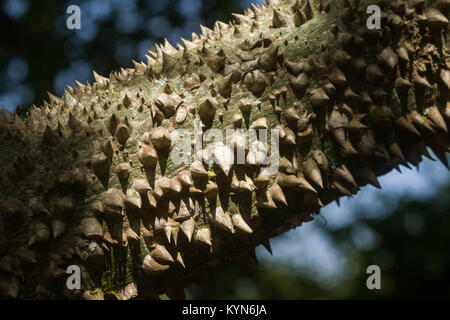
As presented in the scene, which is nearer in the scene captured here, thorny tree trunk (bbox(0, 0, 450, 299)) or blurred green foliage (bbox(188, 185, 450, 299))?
thorny tree trunk (bbox(0, 0, 450, 299))

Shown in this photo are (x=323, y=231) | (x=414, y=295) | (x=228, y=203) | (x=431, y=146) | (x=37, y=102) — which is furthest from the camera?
(x=323, y=231)

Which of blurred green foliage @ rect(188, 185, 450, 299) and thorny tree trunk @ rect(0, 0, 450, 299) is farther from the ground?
blurred green foliage @ rect(188, 185, 450, 299)

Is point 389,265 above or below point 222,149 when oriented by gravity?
above

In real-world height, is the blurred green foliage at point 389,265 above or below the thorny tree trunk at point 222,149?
above

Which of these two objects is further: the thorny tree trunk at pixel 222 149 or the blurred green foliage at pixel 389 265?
the blurred green foliage at pixel 389 265

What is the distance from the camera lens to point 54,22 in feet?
14.6

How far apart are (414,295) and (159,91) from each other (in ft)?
32.1

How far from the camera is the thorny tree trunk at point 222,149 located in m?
1.11

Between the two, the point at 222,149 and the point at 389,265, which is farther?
the point at 389,265

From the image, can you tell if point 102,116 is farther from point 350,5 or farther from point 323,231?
point 323,231

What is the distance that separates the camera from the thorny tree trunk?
3.66 ft

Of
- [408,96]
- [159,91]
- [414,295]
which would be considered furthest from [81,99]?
[414,295]

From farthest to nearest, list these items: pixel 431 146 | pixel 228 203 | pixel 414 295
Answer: pixel 414 295 < pixel 431 146 < pixel 228 203

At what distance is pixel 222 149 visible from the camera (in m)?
1.14
